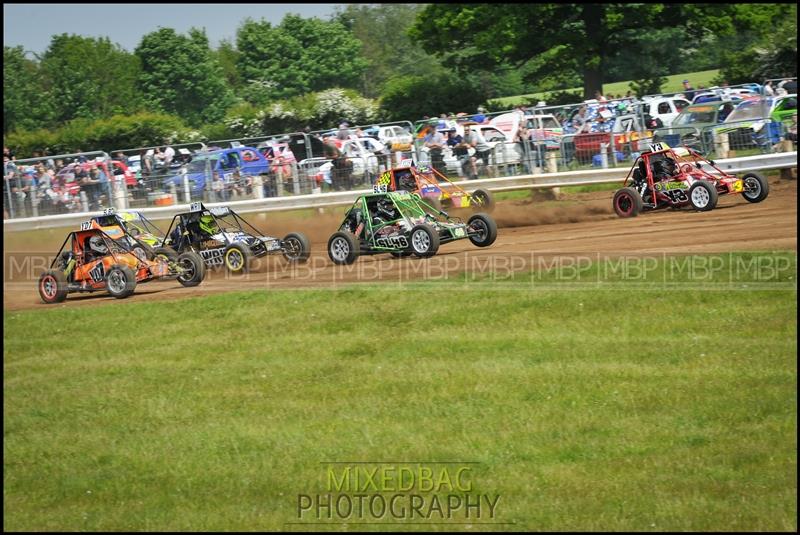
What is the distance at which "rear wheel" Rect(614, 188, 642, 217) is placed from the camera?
16.8 m

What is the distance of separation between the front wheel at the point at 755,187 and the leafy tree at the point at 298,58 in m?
47.5

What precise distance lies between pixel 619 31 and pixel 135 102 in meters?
35.6

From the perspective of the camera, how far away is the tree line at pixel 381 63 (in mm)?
33938

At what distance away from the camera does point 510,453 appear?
8570mm

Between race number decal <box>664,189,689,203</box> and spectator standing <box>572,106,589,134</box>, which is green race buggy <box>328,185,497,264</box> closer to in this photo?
race number decal <box>664,189,689,203</box>

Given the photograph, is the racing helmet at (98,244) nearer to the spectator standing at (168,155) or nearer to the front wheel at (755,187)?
the spectator standing at (168,155)

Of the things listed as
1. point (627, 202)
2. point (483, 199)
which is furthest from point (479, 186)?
point (627, 202)

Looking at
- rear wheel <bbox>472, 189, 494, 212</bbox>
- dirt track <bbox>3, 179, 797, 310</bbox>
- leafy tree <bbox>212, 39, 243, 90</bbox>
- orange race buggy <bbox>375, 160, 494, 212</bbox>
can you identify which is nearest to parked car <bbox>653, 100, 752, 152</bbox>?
dirt track <bbox>3, 179, 797, 310</bbox>

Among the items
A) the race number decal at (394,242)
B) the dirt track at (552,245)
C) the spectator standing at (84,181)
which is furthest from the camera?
the spectator standing at (84,181)

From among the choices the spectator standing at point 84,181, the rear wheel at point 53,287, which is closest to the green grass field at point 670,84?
the spectator standing at point 84,181

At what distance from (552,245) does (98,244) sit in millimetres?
6826

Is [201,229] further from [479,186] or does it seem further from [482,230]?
[479,186]

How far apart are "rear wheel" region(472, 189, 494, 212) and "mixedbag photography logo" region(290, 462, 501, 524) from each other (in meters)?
10.1

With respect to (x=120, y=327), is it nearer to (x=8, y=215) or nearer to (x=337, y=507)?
(x=337, y=507)
